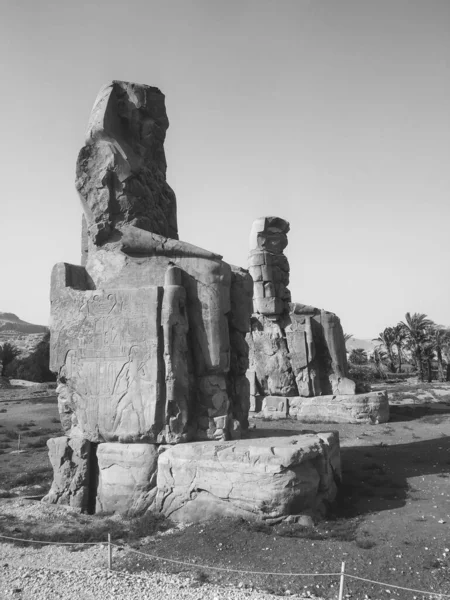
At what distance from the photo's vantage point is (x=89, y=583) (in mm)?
4438

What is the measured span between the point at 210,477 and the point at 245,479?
45cm

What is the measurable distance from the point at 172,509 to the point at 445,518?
327 centimetres

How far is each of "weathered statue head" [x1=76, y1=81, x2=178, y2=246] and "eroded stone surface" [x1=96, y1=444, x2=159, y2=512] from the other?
314 cm

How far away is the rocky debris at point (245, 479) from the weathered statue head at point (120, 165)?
11.7 feet

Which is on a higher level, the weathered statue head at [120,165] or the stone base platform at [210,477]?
the weathered statue head at [120,165]

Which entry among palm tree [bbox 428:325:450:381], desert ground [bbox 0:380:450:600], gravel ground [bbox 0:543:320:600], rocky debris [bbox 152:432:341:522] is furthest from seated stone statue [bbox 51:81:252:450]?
palm tree [bbox 428:325:450:381]

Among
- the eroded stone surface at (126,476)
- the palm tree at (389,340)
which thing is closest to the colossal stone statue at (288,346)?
the eroded stone surface at (126,476)

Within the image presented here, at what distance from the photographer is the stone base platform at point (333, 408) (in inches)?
513

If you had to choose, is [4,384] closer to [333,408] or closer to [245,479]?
[333,408]

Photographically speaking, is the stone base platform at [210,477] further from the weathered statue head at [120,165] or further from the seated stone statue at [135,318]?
the weathered statue head at [120,165]

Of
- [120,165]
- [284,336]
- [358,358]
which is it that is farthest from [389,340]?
[120,165]

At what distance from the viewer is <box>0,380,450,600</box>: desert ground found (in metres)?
4.33

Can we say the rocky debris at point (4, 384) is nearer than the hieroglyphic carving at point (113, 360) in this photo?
No

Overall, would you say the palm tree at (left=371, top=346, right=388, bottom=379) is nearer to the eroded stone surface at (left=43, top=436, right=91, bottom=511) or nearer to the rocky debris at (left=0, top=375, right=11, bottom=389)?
the rocky debris at (left=0, top=375, right=11, bottom=389)
